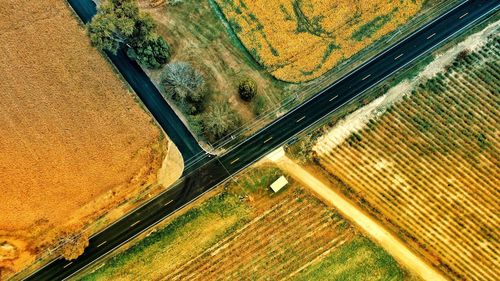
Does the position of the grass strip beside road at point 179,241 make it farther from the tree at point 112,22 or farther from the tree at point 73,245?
the tree at point 112,22

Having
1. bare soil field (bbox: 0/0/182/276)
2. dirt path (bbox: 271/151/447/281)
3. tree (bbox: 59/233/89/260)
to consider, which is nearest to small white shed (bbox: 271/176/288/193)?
dirt path (bbox: 271/151/447/281)

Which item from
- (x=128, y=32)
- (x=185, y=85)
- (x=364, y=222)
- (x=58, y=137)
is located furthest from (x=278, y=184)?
(x=58, y=137)

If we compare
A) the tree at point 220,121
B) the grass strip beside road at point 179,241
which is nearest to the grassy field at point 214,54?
the tree at point 220,121

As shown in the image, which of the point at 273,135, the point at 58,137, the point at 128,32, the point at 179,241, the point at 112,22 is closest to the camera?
the point at 112,22

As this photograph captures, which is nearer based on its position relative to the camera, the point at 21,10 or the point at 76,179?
the point at 76,179

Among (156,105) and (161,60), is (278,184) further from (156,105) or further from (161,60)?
(161,60)

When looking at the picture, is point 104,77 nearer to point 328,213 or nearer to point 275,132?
point 275,132

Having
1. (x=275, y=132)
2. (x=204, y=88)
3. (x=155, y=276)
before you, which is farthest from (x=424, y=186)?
(x=155, y=276)
